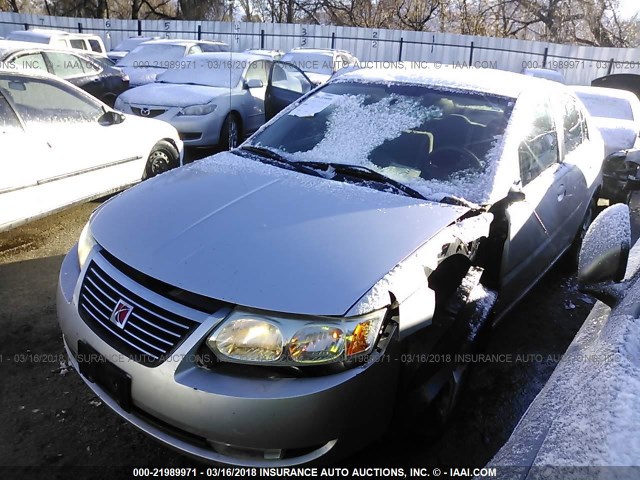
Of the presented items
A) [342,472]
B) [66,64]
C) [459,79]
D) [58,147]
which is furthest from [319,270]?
[66,64]

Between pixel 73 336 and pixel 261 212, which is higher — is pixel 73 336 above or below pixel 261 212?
below

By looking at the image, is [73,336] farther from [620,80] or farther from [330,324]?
[620,80]

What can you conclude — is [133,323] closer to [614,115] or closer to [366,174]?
[366,174]

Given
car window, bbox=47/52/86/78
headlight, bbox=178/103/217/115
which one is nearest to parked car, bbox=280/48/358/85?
car window, bbox=47/52/86/78

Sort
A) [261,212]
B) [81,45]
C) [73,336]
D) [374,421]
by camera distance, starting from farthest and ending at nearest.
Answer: [81,45]
[261,212]
[73,336]
[374,421]

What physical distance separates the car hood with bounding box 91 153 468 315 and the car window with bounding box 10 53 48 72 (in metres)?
6.27

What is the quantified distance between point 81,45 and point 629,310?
14.5 metres

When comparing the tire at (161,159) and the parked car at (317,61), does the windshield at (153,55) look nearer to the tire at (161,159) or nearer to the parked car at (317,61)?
the parked car at (317,61)

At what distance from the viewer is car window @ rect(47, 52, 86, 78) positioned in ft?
26.7

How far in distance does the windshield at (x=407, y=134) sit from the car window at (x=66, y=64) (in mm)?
6394

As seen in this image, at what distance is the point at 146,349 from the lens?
6.21 feet

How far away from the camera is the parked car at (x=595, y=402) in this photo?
3.70 ft

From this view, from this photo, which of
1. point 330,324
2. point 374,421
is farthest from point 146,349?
point 374,421

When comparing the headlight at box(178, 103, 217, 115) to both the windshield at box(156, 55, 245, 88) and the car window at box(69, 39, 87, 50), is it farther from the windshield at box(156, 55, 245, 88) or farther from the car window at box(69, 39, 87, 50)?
the car window at box(69, 39, 87, 50)
